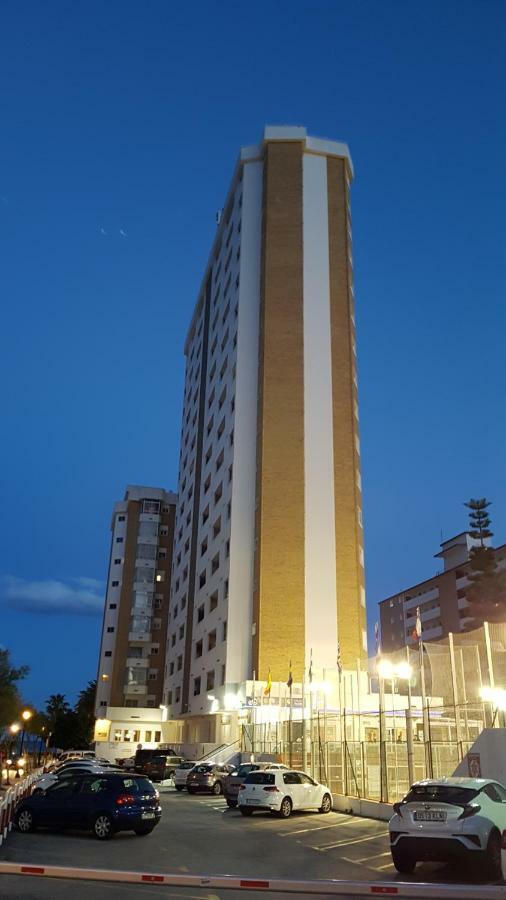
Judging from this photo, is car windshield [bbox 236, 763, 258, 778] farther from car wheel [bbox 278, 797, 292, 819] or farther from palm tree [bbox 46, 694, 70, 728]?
palm tree [bbox 46, 694, 70, 728]

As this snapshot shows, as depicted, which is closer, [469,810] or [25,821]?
[469,810]

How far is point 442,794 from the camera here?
12711mm

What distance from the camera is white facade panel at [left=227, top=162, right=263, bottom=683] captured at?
178 feet

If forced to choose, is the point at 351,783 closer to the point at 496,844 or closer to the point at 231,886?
the point at 496,844

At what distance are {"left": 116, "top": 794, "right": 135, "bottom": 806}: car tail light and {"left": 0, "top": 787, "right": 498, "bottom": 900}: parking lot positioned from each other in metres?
0.76

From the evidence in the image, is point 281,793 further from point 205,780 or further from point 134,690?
point 134,690

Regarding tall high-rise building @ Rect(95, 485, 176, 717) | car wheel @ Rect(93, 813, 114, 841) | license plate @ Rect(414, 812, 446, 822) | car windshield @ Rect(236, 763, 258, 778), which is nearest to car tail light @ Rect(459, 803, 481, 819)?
license plate @ Rect(414, 812, 446, 822)

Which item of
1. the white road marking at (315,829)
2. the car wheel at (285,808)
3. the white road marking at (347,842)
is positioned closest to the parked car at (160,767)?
the car wheel at (285,808)

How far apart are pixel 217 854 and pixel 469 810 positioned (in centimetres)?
539

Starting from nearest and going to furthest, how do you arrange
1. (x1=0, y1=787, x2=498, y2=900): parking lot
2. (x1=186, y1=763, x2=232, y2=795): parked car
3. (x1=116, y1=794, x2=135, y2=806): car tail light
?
(x1=0, y1=787, x2=498, y2=900): parking lot
(x1=116, y1=794, x2=135, y2=806): car tail light
(x1=186, y1=763, x2=232, y2=795): parked car

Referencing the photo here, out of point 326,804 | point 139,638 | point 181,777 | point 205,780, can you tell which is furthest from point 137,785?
point 139,638

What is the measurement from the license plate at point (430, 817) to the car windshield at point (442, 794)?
8.5 inches

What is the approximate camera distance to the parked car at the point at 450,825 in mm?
12070

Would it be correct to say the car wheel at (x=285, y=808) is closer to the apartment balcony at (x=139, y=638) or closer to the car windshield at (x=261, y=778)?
the car windshield at (x=261, y=778)
